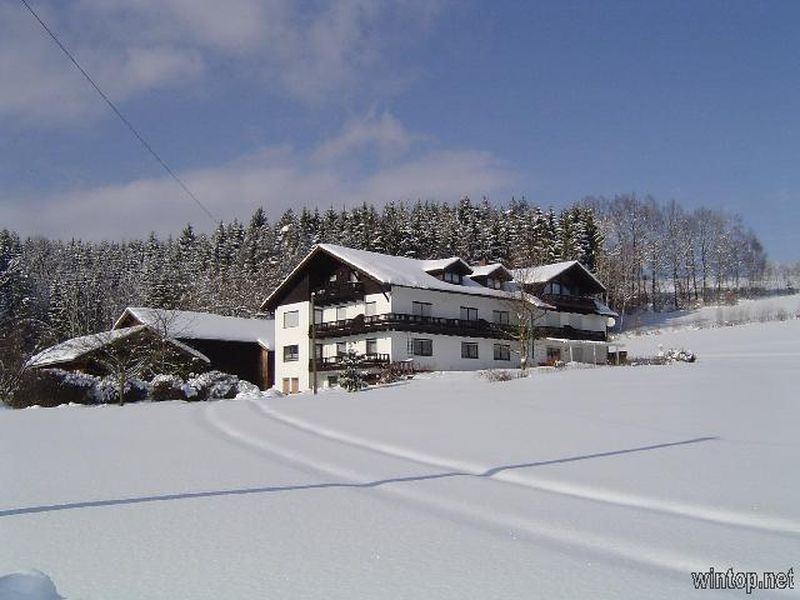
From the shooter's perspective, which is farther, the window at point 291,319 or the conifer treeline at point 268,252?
the conifer treeline at point 268,252

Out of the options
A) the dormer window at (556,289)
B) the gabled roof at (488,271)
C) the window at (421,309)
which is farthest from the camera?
the dormer window at (556,289)

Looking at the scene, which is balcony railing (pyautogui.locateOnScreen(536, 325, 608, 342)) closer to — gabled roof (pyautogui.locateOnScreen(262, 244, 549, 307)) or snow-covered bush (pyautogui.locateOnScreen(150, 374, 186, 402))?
gabled roof (pyautogui.locateOnScreen(262, 244, 549, 307))

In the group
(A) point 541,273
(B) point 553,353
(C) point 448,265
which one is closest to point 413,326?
(C) point 448,265

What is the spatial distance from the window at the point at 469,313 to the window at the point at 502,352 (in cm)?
290

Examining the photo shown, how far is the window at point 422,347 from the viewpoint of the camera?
46062mm

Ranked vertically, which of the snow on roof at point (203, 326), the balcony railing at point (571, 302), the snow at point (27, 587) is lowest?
the snow at point (27, 587)

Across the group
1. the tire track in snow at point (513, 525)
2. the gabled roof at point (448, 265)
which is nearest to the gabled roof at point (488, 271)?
the gabled roof at point (448, 265)

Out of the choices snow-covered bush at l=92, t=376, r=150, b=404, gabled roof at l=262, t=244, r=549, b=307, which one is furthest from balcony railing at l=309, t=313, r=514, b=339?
snow-covered bush at l=92, t=376, r=150, b=404

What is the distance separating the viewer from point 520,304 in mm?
49125

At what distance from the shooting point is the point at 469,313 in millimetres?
50219

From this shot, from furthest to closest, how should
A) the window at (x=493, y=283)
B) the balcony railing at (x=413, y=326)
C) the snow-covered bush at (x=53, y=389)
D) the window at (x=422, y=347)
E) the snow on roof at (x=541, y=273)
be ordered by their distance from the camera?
1. the snow on roof at (x=541, y=273)
2. the window at (x=493, y=283)
3. the window at (x=422, y=347)
4. the balcony railing at (x=413, y=326)
5. the snow-covered bush at (x=53, y=389)

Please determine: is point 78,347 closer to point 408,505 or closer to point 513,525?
point 408,505

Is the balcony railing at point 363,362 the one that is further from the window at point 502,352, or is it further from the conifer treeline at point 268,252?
the conifer treeline at point 268,252

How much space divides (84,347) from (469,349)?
2591 centimetres
